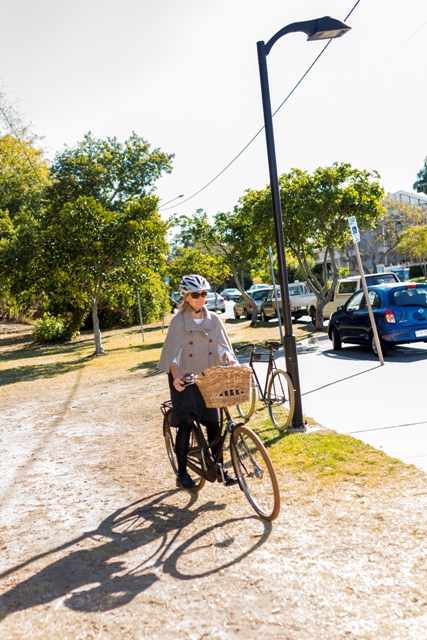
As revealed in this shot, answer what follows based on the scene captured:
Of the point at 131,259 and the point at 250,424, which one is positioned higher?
the point at 131,259

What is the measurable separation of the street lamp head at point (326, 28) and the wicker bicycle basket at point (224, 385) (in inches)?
177

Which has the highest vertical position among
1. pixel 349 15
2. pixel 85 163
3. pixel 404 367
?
pixel 85 163

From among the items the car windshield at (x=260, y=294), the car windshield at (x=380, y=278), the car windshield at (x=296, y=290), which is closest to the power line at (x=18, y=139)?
the car windshield at (x=260, y=294)

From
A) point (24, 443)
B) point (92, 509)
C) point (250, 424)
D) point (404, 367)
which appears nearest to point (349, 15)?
point (404, 367)

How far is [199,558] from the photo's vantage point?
4281 millimetres

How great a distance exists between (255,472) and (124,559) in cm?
109

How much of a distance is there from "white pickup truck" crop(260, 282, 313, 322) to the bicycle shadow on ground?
75.3 feet

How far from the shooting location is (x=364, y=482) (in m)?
5.55

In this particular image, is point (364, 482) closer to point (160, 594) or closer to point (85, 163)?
point (160, 594)

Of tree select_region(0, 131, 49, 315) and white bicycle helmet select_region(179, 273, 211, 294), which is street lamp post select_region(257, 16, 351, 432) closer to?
white bicycle helmet select_region(179, 273, 211, 294)

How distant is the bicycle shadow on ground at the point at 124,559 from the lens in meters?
3.89

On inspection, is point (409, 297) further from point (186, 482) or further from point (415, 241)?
point (415, 241)

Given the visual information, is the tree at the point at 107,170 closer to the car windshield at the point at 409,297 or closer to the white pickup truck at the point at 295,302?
the white pickup truck at the point at 295,302

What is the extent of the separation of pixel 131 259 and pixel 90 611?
1909 cm
